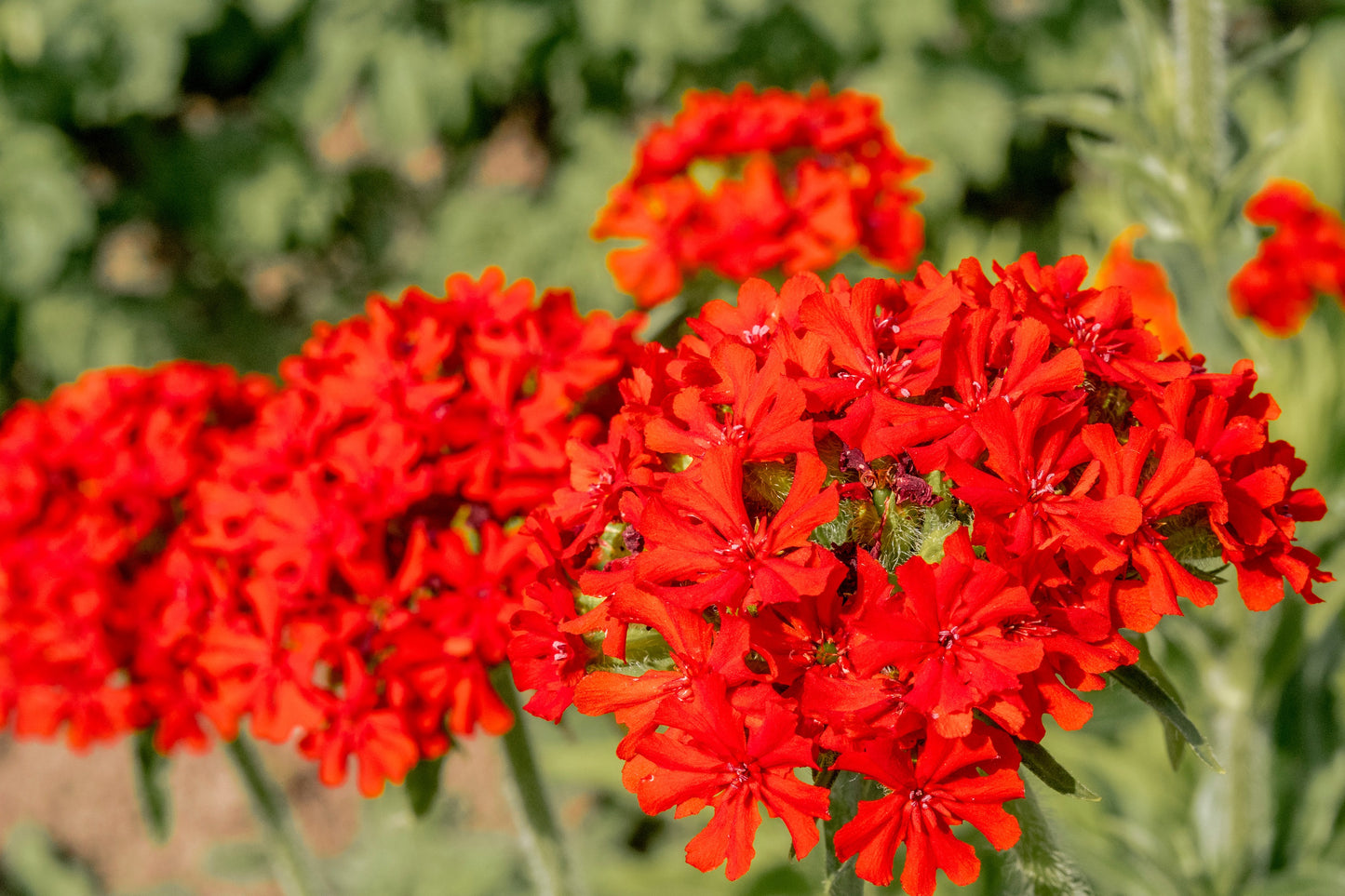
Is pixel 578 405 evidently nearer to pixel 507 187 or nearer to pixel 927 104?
pixel 927 104

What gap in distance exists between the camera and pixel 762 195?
1.56 metres

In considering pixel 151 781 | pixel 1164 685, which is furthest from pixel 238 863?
pixel 1164 685

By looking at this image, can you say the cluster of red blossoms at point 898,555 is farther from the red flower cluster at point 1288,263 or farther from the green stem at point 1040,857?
the red flower cluster at point 1288,263

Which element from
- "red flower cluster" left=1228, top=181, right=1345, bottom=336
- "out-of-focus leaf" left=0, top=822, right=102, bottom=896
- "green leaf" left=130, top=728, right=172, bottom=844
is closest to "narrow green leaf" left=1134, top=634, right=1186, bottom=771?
"green leaf" left=130, top=728, right=172, bottom=844

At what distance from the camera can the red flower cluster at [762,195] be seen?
1538mm

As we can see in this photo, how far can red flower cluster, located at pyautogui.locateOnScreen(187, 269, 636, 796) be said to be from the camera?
1106mm

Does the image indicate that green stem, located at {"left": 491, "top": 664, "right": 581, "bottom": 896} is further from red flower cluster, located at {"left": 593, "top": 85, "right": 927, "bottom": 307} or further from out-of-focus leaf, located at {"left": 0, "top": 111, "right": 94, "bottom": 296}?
out-of-focus leaf, located at {"left": 0, "top": 111, "right": 94, "bottom": 296}

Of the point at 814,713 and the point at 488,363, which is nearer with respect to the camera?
the point at 814,713

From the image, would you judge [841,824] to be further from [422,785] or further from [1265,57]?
[1265,57]

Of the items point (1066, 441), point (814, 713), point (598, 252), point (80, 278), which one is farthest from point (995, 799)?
point (80, 278)

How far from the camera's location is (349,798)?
3428 millimetres

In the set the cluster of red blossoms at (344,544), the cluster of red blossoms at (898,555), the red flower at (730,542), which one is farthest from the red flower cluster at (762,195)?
the red flower at (730,542)

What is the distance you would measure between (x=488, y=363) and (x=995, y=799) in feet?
2.32

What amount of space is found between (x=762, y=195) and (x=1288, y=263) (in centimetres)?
131
